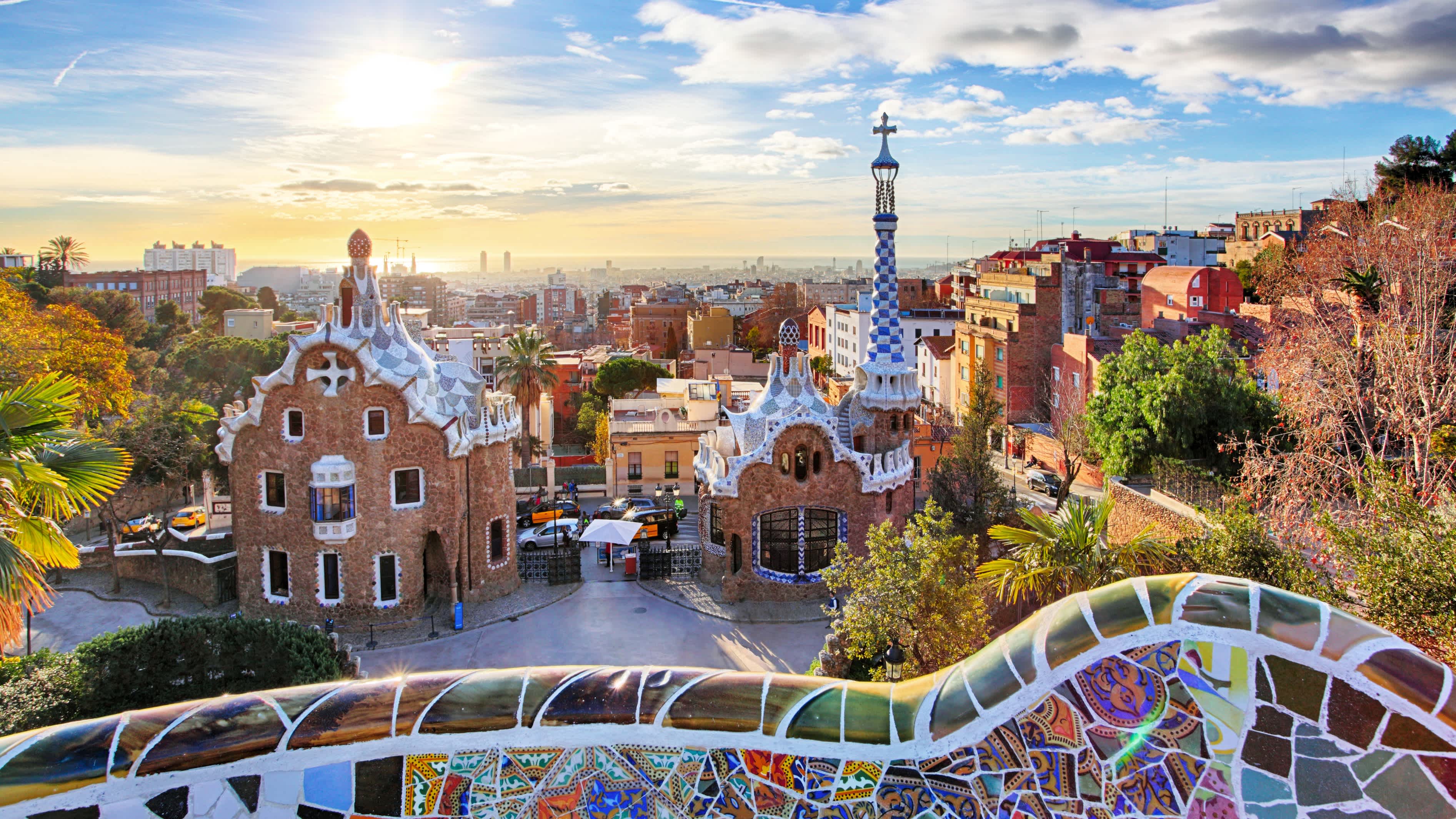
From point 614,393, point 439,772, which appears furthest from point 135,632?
point 614,393

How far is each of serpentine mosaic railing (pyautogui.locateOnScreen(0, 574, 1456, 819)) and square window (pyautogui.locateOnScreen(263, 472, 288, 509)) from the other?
18.7 m

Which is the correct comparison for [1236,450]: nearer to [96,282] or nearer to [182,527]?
[182,527]

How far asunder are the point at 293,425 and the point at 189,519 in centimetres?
1558

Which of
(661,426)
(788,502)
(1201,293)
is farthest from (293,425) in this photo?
(1201,293)

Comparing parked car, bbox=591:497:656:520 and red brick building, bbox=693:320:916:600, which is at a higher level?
red brick building, bbox=693:320:916:600

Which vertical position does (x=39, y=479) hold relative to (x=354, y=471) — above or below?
above

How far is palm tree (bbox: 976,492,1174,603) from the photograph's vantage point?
16500 millimetres

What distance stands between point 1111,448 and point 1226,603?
26780mm

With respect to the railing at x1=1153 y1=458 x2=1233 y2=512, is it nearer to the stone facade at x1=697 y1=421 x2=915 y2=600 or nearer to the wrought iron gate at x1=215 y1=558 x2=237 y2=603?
the stone facade at x1=697 y1=421 x2=915 y2=600

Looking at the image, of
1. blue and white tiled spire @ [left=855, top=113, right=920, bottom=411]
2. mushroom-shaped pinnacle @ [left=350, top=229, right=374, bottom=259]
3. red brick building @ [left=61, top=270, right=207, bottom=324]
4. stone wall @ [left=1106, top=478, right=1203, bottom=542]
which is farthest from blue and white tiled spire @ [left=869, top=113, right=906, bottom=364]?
red brick building @ [left=61, top=270, right=207, bottom=324]

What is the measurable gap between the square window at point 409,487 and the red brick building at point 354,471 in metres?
0.03

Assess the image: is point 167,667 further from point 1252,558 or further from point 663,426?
point 663,426

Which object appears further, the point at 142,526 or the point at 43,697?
the point at 142,526

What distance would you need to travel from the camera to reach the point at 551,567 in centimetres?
2652
